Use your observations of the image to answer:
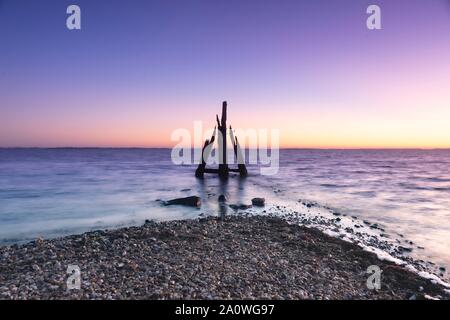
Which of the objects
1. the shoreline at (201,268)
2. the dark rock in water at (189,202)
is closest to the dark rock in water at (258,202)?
the dark rock in water at (189,202)

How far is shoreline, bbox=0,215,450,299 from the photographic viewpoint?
21.4 ft

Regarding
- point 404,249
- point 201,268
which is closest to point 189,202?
Answer: point 201,268

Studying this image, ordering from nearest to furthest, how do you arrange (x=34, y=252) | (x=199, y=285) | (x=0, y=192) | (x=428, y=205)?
(x=199, y=285), (x=34, y=252), (x=428, y=205), (x=0, y=192)

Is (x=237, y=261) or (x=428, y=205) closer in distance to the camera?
(x=237, y=261)

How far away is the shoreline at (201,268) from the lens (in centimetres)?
651

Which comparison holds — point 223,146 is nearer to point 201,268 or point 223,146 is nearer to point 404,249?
point 404,249

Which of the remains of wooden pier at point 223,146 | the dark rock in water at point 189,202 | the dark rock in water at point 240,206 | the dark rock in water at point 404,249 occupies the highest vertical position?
the remains of wooden pier at point 223,146

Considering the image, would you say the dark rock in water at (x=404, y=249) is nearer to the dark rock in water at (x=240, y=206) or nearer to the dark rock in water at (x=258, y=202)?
the dark rock in water at (x=240, y=206)

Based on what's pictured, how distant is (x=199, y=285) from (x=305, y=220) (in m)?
9.38

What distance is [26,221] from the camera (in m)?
15.1

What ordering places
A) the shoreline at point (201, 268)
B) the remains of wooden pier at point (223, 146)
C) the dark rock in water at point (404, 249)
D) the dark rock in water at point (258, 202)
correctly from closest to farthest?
Result: the shoreline at point (201, 268)
the dark rock in water at point (404, 249)
the dark rock in water at point (258, 202)
the remains of wooden pier at point (223, 146)

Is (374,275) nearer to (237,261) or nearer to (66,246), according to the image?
(237,261)
